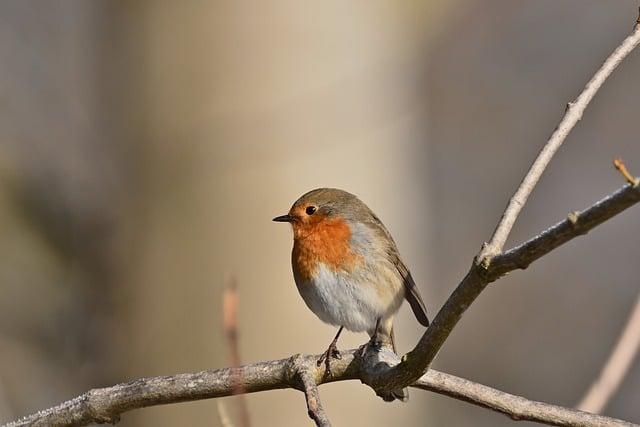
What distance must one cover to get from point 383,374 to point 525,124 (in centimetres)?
545

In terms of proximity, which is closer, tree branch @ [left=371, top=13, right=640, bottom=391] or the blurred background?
tree branch @ [left=371, top=13, right=640, bottom=391]

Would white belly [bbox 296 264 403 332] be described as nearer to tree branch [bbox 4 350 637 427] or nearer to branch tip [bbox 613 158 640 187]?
tree branch [bbox 4 350 637 427]

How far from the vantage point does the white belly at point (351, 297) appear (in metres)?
2.68

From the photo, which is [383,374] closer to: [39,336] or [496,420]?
[39,336]

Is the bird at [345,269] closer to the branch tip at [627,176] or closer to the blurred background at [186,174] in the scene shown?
the blurred background at [186,174]

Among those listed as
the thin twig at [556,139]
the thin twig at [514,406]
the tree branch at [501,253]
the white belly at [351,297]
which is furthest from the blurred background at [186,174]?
the thin twig at [556,139]

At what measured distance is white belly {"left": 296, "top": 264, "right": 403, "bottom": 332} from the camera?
8.80ft

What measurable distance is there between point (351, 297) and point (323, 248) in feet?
0.51

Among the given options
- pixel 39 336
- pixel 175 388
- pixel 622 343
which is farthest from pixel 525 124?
pixel 175 388

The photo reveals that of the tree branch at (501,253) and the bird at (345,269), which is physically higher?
the bird at (345,269)

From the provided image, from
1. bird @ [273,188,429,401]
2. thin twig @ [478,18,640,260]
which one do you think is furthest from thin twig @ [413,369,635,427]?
bird @ [273,188,429,401]

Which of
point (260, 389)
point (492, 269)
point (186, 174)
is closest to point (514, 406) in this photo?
point (492, 269)

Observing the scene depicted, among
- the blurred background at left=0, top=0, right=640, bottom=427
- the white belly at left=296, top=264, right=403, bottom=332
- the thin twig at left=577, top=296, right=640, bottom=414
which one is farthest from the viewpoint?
the blurred background at left=0, top=0, right=640, bottom=427

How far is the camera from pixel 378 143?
4.24 metres
